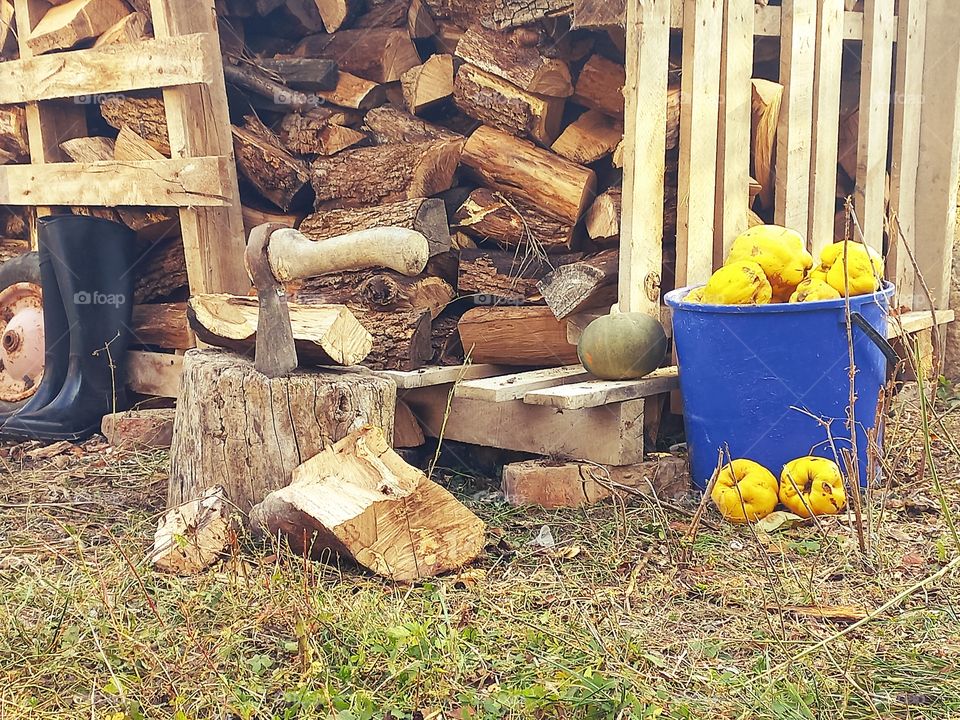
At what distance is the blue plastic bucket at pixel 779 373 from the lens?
11.4ft

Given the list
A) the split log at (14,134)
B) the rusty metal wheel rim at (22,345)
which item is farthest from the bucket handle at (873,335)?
the split log at (14,134)

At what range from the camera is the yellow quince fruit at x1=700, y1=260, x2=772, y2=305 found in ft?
11.5

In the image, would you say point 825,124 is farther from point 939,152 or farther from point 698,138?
point 939,152

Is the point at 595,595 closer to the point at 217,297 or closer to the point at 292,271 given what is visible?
the point at 292,271

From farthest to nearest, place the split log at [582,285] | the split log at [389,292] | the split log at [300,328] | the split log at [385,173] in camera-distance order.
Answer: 1. the split log at [385,173]
2. the split log at [389,292]
3. the split log at [582,285]
4. the split log at [300,328]

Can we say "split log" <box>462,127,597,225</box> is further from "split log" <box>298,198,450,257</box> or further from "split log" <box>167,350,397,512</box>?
"split log" <box>167,350,397,512</box>

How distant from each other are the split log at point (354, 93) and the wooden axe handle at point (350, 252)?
1.54 m

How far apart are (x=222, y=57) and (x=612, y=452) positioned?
2.62 metres

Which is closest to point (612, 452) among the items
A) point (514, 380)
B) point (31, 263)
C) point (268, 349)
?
point (514, 380)

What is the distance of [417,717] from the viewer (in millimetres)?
2197

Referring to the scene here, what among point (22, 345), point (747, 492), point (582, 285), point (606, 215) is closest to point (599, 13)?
point (606, 215)

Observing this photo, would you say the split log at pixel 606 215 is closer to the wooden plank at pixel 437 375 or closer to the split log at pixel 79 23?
the wooden plank at pixel 437 375

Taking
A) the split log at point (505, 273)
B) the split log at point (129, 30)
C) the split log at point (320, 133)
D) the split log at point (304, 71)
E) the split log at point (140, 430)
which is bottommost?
the split log at point (140, 430)

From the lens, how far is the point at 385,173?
4.48 metres
